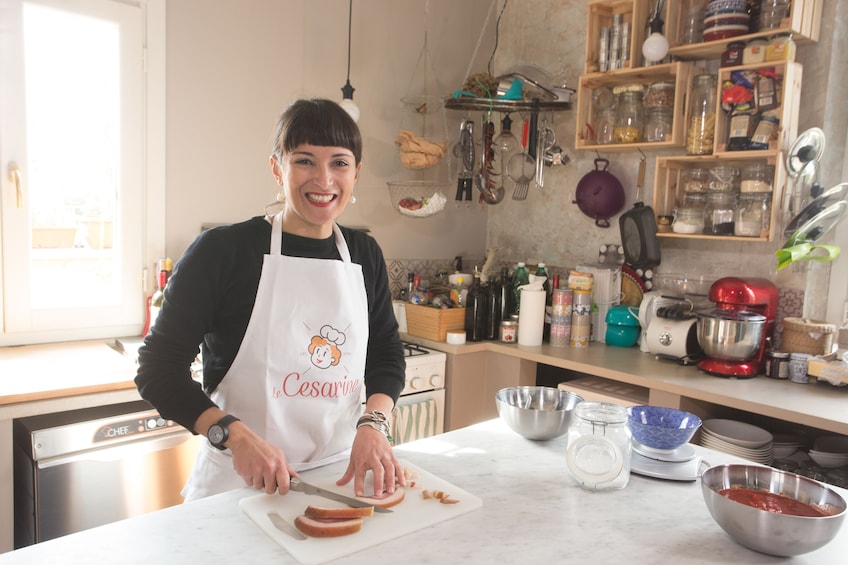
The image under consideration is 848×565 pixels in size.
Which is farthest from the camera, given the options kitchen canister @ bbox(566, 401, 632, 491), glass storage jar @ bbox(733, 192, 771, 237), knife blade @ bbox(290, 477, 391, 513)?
glass storage jar @ bbox(733, 192, 771, 237)

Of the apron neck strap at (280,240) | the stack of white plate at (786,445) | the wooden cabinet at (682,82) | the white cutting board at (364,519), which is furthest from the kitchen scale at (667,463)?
the wooden cabinet at (682,82)

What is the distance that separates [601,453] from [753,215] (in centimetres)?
169

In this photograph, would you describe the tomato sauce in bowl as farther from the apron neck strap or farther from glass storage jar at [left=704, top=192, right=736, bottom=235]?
glass storage jar at [left=704, top=192, right=736, bottom=235]

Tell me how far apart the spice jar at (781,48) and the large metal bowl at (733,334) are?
0.92 metres

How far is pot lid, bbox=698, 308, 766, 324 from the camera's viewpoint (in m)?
2.35

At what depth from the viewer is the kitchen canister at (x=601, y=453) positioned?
1176 mm

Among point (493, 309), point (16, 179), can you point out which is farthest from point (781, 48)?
point (16, 179)

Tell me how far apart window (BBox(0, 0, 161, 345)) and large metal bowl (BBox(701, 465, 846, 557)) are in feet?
7.46

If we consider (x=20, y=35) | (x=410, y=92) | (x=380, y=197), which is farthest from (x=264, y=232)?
(x=410, y=92)

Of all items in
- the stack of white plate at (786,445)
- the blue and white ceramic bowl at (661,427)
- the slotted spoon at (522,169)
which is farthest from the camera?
the slotted spoon at (522,169)

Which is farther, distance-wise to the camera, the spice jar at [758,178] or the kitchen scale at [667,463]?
the spice jar at [758,178]

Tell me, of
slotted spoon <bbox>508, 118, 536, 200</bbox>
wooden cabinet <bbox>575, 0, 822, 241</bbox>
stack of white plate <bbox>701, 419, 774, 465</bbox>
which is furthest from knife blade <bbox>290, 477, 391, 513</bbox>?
slotted spoon <bbox>508, 118, 536, 200</bbox>

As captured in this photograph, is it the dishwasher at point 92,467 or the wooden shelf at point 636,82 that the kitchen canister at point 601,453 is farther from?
the wooden shelf at point 636,82

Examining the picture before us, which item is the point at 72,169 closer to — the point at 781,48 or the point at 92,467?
the point at 92,467
